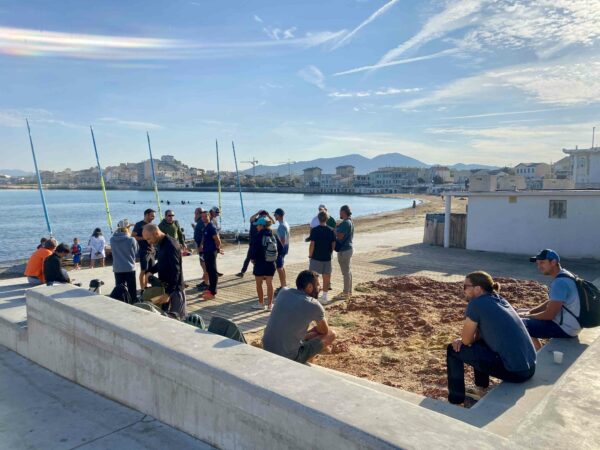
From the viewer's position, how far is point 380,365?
5.27 m

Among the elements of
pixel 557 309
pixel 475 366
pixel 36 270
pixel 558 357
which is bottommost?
pixel 558 357

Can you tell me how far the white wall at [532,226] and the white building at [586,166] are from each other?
40.1ft

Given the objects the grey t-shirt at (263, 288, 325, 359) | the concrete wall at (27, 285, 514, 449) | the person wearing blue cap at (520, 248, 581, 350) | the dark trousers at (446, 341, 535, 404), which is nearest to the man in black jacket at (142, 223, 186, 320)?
the concrete wall at (27, 285, 514, 449)

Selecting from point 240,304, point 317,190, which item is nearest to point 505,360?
point 240,304

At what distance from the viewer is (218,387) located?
2924 mm

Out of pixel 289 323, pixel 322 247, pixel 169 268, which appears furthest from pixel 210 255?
pixel 289 323

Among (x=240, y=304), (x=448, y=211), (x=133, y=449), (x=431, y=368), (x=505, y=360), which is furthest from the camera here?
(x=448, y=211)

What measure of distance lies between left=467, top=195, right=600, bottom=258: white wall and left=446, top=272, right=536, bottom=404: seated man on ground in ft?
37.3

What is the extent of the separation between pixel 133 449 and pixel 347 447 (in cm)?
156

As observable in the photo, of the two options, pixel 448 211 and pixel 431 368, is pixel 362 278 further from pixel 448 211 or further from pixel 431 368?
pixel 448 211

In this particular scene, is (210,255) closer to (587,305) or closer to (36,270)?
(36,270)

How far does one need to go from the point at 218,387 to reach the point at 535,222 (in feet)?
45.1

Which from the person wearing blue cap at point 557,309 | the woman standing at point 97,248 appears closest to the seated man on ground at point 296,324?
the person wearing blue cap at point 557,309

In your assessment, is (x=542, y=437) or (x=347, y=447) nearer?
(x=347, y=447)
